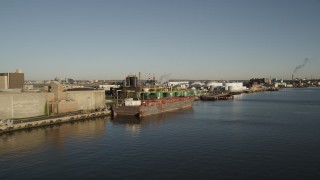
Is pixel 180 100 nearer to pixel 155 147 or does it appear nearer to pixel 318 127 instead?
pixel 318 127

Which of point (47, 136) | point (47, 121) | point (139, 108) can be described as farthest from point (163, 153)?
point (139, 108)

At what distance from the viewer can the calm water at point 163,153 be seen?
28719mm

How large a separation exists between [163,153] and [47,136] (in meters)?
19.2

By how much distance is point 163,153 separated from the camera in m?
35.9

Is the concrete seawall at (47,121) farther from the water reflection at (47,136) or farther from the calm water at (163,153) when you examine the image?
the calm water at (163,153)

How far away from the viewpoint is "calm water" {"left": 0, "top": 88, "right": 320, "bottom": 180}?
1131 inches

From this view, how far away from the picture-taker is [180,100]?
323 feet

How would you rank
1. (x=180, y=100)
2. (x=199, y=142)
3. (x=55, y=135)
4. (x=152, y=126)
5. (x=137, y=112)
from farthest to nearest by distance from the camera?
(x=180, y=100)
(x=137, y=112)
(x=152, y=126)
(x=55, y=135)
(x=199, y=142)

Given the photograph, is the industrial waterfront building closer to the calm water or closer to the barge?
the barge

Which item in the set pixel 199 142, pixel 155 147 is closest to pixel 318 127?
pixel 199 142

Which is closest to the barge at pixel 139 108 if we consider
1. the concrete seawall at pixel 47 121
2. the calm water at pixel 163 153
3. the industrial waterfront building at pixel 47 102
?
the concrete seawall at pixel 47 121

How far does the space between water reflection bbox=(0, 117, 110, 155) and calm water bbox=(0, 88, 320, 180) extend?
0.11m

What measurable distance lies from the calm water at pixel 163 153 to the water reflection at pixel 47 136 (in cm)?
11

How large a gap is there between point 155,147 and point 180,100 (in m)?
59.8
